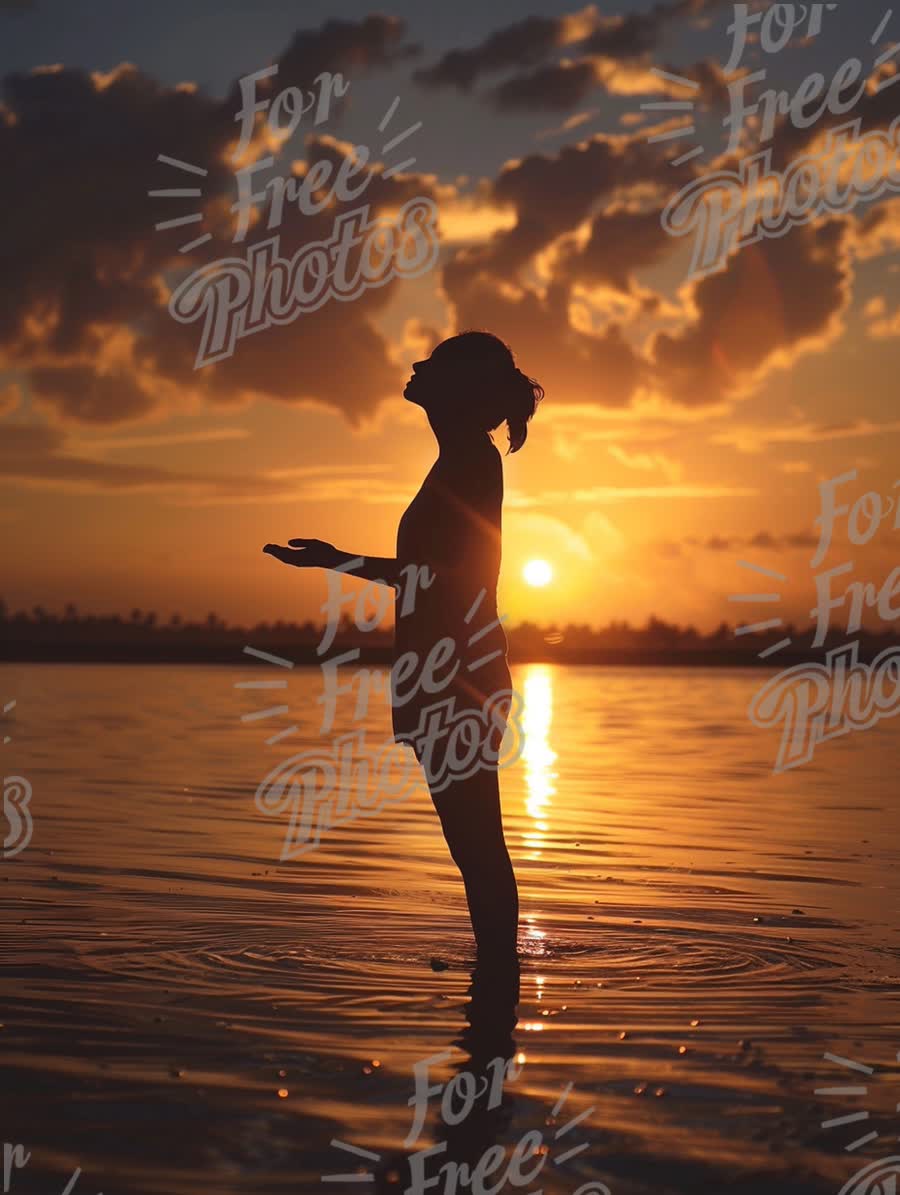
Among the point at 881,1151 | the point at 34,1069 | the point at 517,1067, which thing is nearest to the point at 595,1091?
the point at 517,1067

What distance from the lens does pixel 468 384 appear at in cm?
641

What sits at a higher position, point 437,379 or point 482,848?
point 437,379

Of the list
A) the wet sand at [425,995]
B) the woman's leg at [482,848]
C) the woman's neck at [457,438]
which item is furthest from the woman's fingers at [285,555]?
the wet sand at [425,995]

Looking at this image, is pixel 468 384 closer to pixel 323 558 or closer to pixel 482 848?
pixel 323 558

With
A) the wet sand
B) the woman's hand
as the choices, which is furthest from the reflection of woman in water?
the wet sand

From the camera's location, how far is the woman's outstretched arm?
20.3ft

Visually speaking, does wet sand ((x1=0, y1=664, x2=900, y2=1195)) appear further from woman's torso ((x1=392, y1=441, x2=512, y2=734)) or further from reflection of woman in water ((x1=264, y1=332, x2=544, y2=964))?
woman's torso ((x1=392, y1=441, x2=512, y2=734))

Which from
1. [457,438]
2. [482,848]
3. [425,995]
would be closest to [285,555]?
[457,438]

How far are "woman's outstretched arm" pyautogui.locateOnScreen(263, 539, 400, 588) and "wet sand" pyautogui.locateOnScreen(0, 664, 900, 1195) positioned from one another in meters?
1.71

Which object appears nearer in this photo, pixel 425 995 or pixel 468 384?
pixel 425 995

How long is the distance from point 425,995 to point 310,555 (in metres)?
1.82

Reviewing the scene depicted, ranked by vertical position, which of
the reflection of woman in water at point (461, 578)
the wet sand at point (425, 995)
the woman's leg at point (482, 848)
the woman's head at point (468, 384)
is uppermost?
the woman's head at point (468, 384)

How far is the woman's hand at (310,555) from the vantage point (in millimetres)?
6180

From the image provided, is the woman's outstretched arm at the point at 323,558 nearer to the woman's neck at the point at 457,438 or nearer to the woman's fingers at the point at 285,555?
the woman's fingers at the point at 285,555
